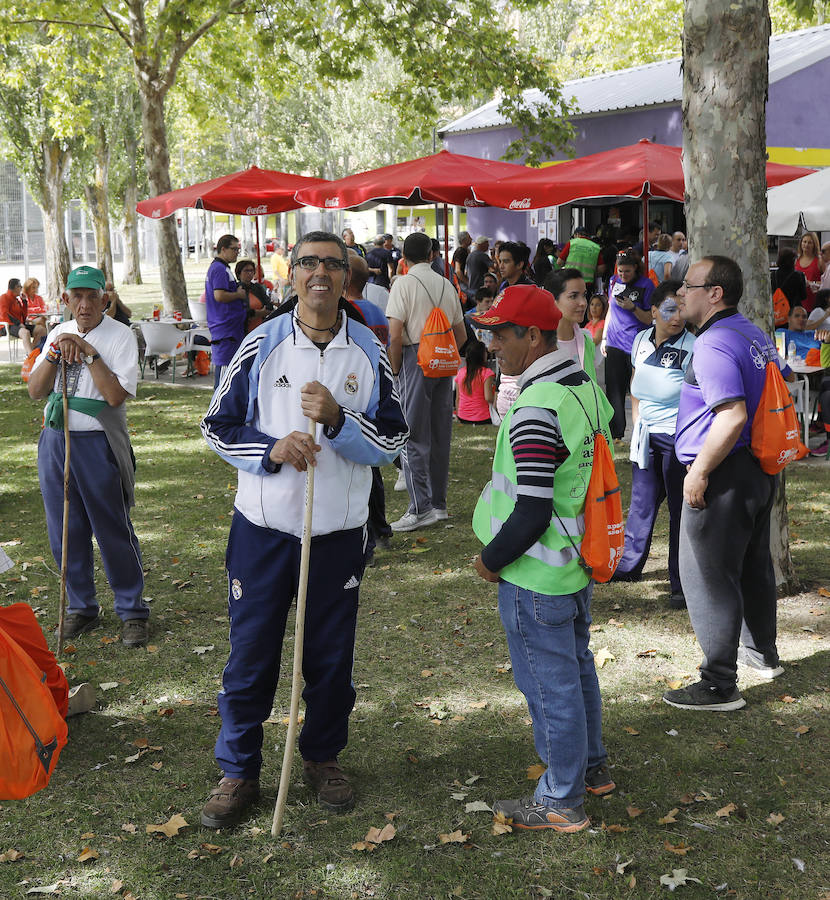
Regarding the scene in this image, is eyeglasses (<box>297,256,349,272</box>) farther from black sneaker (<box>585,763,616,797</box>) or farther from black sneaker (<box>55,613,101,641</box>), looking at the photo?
black sneaker (<box>55,613,101,641</box>)

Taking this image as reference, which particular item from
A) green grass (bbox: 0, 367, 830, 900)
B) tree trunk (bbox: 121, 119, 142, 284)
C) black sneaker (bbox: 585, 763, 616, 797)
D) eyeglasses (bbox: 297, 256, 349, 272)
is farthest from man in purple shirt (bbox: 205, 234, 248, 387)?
tree trunk (bbox: 121, 119, 142, 284)

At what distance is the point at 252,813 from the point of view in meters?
4.10

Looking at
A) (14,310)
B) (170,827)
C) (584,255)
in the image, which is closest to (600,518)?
(170,827)

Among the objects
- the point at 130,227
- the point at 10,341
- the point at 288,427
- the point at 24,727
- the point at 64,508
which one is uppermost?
the point at 130,227

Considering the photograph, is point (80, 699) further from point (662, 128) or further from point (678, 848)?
point (662, 128)

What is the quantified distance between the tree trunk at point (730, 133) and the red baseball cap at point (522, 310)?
278 cm

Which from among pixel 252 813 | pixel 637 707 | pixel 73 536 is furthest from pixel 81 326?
pixel 637 707

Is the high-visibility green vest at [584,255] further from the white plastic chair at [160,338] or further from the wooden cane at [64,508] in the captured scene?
the wooden cane at [64,508]

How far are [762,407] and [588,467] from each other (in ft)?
4.50

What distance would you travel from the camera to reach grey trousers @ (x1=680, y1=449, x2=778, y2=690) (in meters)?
4.68

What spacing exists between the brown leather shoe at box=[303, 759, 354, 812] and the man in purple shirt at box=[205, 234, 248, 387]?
312 inches

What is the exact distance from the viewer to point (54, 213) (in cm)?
3044

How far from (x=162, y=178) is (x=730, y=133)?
16.6m

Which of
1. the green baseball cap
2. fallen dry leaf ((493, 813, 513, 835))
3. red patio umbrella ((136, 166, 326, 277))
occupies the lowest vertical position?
fallen dry leaf ((493, 813, 513, 835))
